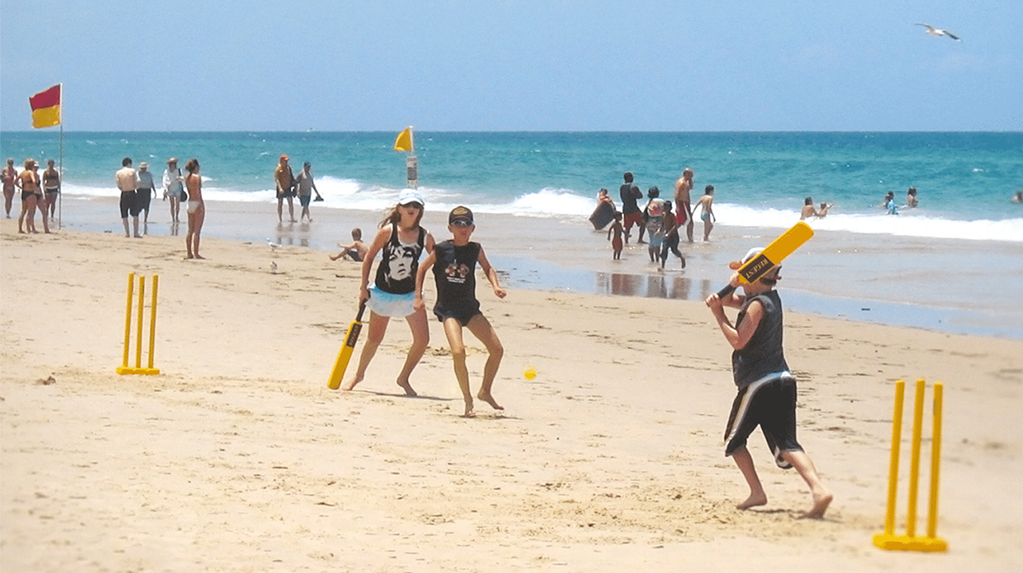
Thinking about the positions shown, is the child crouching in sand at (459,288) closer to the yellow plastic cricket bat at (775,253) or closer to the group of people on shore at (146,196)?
the yellow plastic cricket bat at (775,253)

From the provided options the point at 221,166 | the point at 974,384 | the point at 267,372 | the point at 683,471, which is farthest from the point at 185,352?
the point at 221,166

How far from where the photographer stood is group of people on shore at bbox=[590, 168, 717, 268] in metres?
18.1

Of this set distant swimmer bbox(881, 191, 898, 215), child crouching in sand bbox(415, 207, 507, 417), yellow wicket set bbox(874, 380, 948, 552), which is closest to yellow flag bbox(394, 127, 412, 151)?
child crouching in sand bbox(415, 207, 507, 417)

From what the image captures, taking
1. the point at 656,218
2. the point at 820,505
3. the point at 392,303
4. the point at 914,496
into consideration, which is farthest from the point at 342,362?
the point at 656,218

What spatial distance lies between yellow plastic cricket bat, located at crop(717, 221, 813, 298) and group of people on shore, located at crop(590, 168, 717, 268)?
40.0 ft

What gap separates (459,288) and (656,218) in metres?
10.0

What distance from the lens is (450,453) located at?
23.3 feet

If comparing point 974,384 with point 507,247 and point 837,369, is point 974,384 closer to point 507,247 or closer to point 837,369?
point 837,369

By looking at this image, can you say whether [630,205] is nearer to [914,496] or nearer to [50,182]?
[50,182]

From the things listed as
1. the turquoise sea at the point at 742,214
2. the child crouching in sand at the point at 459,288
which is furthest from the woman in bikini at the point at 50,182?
the child crouching in sand at the point at 459,288

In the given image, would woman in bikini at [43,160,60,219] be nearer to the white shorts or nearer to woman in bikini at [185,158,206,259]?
woman in bikini at [185,158,206,259]

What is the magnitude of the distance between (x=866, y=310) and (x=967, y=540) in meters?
9.77

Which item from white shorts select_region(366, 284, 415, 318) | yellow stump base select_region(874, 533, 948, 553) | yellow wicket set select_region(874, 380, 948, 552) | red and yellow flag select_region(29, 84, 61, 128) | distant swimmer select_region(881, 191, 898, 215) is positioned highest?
red and yellow flag select_region(29, 84, 61, 128)

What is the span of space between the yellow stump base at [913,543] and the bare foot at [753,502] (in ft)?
2.90
